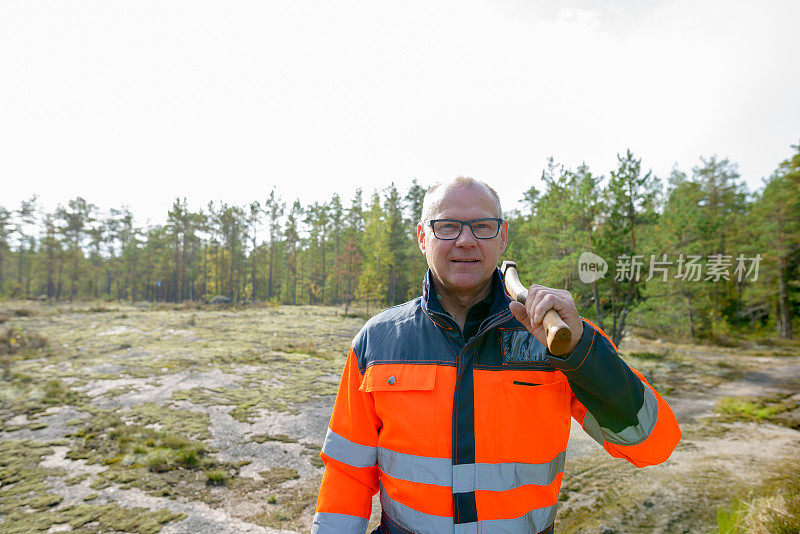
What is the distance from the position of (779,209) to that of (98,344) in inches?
1705

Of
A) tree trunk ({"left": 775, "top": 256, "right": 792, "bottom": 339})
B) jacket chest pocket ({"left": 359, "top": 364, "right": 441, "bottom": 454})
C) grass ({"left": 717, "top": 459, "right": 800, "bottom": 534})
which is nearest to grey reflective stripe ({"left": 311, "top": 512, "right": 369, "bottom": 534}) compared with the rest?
jacket chest pocket ({"left": 359, "top": 364, "right": 441, "bottom": 454})

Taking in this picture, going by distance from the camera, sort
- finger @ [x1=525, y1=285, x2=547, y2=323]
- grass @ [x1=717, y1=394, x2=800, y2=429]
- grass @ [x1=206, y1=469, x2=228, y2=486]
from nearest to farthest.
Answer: finger @ [x1=525, y1=285, x2=547, y2=323], grass @ [x1=206, y1=469, x2=228, y2=486], grass @ [x1=717, y1=394, x2=800, y2=429]

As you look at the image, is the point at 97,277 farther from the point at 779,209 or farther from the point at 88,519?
the point at 779,209

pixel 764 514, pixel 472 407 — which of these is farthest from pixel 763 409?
pixel 472 407

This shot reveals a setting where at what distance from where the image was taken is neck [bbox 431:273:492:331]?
189 centimetres

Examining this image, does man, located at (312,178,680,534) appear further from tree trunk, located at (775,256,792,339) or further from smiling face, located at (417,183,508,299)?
tree trunk, located at (775,256,792,339)

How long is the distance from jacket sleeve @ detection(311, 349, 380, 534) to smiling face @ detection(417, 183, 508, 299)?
73 centimetres

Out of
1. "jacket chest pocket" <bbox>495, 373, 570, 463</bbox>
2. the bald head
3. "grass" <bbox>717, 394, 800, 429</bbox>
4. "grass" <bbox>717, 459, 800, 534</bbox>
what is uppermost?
the bald head

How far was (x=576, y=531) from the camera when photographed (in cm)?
418

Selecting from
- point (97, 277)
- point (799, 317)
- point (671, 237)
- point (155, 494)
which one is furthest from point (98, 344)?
point (97, 277)

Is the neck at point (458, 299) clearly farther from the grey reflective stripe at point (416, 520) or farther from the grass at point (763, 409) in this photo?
the grass at point (763, 409)

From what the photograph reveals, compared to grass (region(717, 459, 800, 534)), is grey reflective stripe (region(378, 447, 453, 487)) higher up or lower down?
higher up

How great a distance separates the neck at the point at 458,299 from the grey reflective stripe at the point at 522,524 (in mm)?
832

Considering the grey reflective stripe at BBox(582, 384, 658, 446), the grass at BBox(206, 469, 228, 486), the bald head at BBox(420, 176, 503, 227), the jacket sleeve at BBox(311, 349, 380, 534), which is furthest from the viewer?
the grass at BBox(206, 469, 228, 486)
